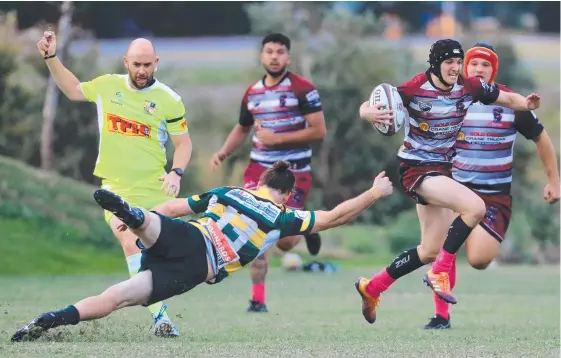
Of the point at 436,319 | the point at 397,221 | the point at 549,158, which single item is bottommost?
the point at 397,221

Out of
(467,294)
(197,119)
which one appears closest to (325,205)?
(197,119)

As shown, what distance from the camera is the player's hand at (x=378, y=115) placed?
8.92m

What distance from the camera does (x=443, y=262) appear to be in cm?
931

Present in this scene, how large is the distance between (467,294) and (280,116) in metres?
3.93

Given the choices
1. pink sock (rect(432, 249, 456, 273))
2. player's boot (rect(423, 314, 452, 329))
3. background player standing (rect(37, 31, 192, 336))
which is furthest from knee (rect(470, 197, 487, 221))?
background player standing (rect(37, 31, 192, 336))

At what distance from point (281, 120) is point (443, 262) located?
3.05m

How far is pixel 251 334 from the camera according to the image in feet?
29.4

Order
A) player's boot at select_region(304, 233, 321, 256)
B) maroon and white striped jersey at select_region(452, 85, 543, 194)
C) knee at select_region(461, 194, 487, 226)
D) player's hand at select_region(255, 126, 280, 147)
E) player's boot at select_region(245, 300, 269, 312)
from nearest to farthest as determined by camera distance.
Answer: knee at select_region(461, 194, 487, 226) < maroon and white striped jersey at select_region(452, 85, 543, 194) < player's boot at select_region(245, 300, 269, 312) < player's hand at select_region(255, 126, 280, 147) < player's boot at select_region(304, 233, 321, 256)

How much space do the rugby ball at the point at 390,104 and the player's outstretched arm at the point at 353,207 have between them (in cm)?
88

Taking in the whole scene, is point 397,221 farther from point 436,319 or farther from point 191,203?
point 191,203

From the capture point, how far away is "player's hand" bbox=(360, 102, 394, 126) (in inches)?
351

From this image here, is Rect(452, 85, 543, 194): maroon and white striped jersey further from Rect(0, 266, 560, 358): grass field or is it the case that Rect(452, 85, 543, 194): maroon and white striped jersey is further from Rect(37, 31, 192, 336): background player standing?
Rect(37, 31, 192, 336): background player standing

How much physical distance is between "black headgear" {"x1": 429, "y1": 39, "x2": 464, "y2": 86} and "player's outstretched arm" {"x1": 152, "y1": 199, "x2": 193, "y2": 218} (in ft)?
7.53

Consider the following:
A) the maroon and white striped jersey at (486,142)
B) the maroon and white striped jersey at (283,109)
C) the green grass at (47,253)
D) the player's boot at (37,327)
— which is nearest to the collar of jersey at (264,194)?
the player's boot at (37,327)
